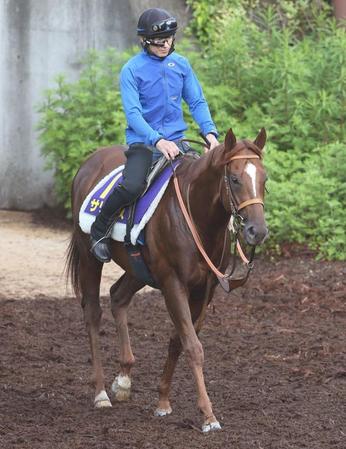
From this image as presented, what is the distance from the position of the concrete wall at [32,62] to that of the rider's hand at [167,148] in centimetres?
745

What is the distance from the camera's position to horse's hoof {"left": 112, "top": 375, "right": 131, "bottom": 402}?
7066 millimetres

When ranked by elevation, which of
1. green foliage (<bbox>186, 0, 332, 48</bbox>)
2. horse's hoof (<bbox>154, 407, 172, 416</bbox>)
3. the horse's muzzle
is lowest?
horse's hoof (<bbox>154, 407, 172, 416</bbox>)

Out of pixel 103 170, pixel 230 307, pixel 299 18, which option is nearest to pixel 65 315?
pixel 230 307

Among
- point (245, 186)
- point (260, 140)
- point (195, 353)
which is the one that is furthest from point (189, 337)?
point (260, 140)

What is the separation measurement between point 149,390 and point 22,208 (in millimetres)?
6868

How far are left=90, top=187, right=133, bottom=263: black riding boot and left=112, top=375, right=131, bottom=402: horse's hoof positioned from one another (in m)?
0.79

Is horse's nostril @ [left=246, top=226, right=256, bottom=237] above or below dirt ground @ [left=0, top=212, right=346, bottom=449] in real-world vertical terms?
above

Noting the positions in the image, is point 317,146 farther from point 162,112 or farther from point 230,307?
point 162,112

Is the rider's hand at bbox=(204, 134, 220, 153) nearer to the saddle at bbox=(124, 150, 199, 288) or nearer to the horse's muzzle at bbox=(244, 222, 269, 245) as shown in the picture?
the saddle at bbox=(124, 150, 199, 288)

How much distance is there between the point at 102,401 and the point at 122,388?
0.19 metres

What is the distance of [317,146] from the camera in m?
12.5

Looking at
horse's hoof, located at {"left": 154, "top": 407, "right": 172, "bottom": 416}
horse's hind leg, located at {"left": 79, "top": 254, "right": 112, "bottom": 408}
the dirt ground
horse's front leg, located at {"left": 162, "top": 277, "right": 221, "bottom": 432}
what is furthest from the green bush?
horse's front leg, located at {"left": 162, "top": 277, "right": 221, "bottom": 432}

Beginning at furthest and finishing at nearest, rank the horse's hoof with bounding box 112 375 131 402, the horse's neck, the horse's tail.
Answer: the horse's tail
the horse's hoof with bounding box 112 375 131 402
the horse's neck

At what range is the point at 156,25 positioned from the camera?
6.64m
